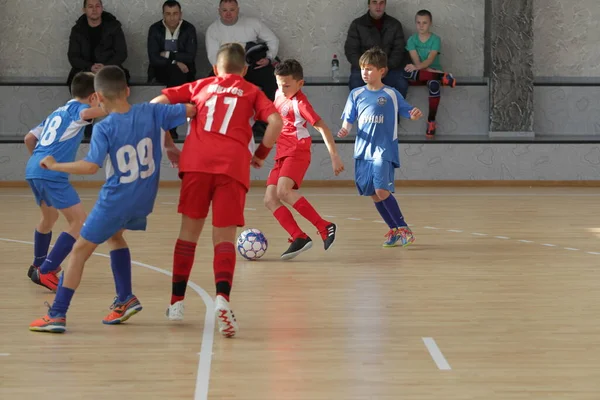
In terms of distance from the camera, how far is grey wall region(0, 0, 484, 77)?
12883 mm

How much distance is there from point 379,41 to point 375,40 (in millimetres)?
50

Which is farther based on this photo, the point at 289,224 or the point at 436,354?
the point at 289,224

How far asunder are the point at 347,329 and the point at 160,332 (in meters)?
0.84

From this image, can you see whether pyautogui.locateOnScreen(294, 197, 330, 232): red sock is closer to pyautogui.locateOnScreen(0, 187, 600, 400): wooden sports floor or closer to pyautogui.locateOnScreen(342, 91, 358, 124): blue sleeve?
pyautogui.locateOnScreen(0, 187, 600, 400): wooden sports floor

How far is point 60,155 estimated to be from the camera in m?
5.48

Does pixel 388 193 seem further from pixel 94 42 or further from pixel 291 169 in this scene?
pixel 94 42

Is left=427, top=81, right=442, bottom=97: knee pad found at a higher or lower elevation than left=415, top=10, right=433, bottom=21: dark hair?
lower

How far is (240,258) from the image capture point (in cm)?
688

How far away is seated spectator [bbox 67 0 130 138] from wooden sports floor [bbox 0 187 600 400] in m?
3.93

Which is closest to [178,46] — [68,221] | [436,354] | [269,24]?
[269,24]

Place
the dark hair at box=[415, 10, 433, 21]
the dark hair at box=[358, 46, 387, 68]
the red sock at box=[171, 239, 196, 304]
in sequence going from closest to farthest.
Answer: the red sock at box=[171, 239, 196, 304] → the dark hair at box=[358, 46, 387, 68] → the dark hair at box=[415, 10, 433, 21]

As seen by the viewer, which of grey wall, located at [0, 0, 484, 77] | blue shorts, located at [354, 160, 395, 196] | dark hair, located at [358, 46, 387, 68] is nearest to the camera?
dark hair, located at [358, 46, 387, 68]

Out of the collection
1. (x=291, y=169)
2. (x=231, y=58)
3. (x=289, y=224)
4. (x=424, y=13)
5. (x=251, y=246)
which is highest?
(x=424, y=13)

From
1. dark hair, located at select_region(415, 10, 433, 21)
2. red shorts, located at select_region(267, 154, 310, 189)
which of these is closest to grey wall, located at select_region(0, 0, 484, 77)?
dark hair, located at select_region(415, 10, 433, 21)
